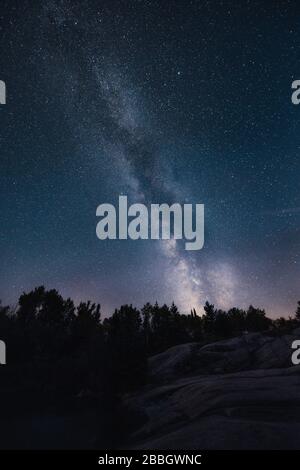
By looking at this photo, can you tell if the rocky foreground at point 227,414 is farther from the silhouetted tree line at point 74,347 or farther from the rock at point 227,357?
the silhouetted tree line at point 74,347

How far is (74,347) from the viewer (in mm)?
40406

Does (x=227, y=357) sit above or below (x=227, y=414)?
above

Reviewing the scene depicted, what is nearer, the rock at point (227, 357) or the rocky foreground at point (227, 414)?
the rocky foreground at point (227, 414)

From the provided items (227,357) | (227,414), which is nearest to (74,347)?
(227,357)

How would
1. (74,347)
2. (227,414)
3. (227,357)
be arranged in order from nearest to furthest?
(227,414) → (227,357) → (74,347)

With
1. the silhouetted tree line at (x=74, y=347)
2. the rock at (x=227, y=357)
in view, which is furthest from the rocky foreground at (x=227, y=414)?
the silhouetted tree line at (x=74, y=347)

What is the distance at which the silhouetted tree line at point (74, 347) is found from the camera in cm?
2972

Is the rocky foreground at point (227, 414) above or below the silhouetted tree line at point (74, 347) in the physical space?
below

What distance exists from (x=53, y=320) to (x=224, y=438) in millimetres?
46452

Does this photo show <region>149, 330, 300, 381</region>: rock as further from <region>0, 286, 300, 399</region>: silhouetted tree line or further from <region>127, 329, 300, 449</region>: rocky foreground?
<region>0, 286, 300, 399</region>: silhouetted tree line

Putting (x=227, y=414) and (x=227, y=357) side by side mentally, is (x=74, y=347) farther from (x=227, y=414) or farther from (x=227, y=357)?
(x=227, y=414)

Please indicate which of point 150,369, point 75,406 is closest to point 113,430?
point 75,406

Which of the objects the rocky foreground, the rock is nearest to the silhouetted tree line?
the rock

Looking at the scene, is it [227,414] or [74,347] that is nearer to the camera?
[227,414]
